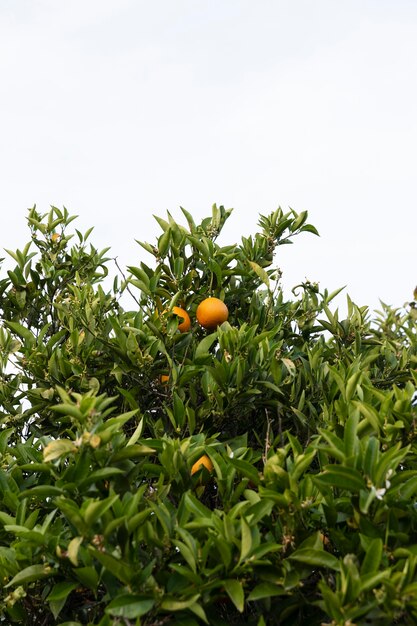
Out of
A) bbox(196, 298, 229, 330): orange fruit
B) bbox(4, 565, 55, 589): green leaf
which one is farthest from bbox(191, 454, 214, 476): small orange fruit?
bbox(196, 298, 229, 330): orange fruit

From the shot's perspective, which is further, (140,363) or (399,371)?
(399,371)

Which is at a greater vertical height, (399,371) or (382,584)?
(399,371)

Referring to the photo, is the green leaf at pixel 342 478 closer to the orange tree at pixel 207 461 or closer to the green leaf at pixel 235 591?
the orange tree at pixel 207 461

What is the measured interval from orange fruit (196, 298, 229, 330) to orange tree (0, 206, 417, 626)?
27mm

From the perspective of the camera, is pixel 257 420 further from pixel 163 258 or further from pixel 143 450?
pixel 143 450

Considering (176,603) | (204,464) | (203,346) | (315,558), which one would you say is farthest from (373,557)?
(203,346)

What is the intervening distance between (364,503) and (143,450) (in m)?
0.83

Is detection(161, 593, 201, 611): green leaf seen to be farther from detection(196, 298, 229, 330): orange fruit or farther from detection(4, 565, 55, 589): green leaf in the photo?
detection(196, 298, 229, 330): orange fruit

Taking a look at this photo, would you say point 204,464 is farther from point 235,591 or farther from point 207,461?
point 235,591

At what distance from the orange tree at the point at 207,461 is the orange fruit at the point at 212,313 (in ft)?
0.09

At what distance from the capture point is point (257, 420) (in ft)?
15.0

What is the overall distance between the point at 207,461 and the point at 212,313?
0.94m

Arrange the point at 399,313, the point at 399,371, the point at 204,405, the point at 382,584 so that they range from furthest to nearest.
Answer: the point at 399,313 < the point at 399,371 < the point at 204,405 < the point at 382,584

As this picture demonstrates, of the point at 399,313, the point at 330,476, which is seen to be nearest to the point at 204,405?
the point at 330,476
